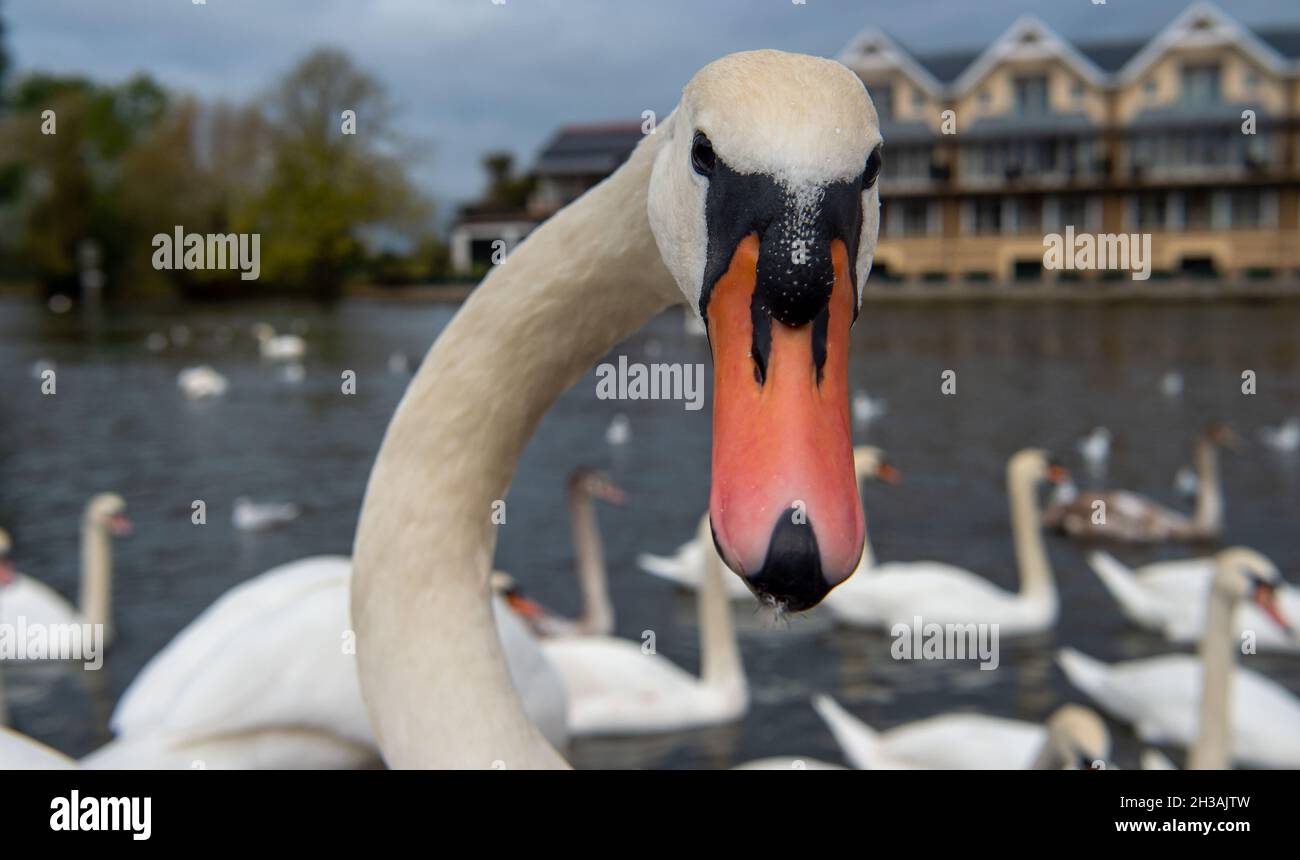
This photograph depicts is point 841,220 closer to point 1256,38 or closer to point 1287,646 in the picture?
point 1287,646

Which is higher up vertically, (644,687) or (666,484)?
(666,484)

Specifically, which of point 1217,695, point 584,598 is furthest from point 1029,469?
point 1217,695

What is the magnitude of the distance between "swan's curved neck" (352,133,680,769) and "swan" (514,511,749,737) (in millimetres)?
4504

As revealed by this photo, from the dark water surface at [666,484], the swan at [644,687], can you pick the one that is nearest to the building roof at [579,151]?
the dark water surface at [666,484]

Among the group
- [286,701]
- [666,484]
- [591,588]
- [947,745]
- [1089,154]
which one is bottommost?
[947,745]

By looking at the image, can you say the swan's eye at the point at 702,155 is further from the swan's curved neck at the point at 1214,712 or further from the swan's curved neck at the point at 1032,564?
the swan's curved neck at the point at 1032,564

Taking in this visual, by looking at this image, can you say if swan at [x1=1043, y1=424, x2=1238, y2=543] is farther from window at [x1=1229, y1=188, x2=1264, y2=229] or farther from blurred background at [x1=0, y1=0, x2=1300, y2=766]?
window at [x1=1229, y1=188, x2=1264, y2=229]

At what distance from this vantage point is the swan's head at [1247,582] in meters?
5.40

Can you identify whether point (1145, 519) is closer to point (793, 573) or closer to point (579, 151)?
point (793, 573)

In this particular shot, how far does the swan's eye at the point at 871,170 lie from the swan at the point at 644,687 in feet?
17.2

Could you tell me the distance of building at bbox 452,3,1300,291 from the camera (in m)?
53.6

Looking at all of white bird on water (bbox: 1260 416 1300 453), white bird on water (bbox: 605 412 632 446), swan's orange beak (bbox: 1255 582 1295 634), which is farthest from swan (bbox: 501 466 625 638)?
white bird on water (bbox: 1260 416 1300 453)

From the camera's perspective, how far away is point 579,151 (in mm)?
62688

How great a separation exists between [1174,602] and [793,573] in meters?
7.58
